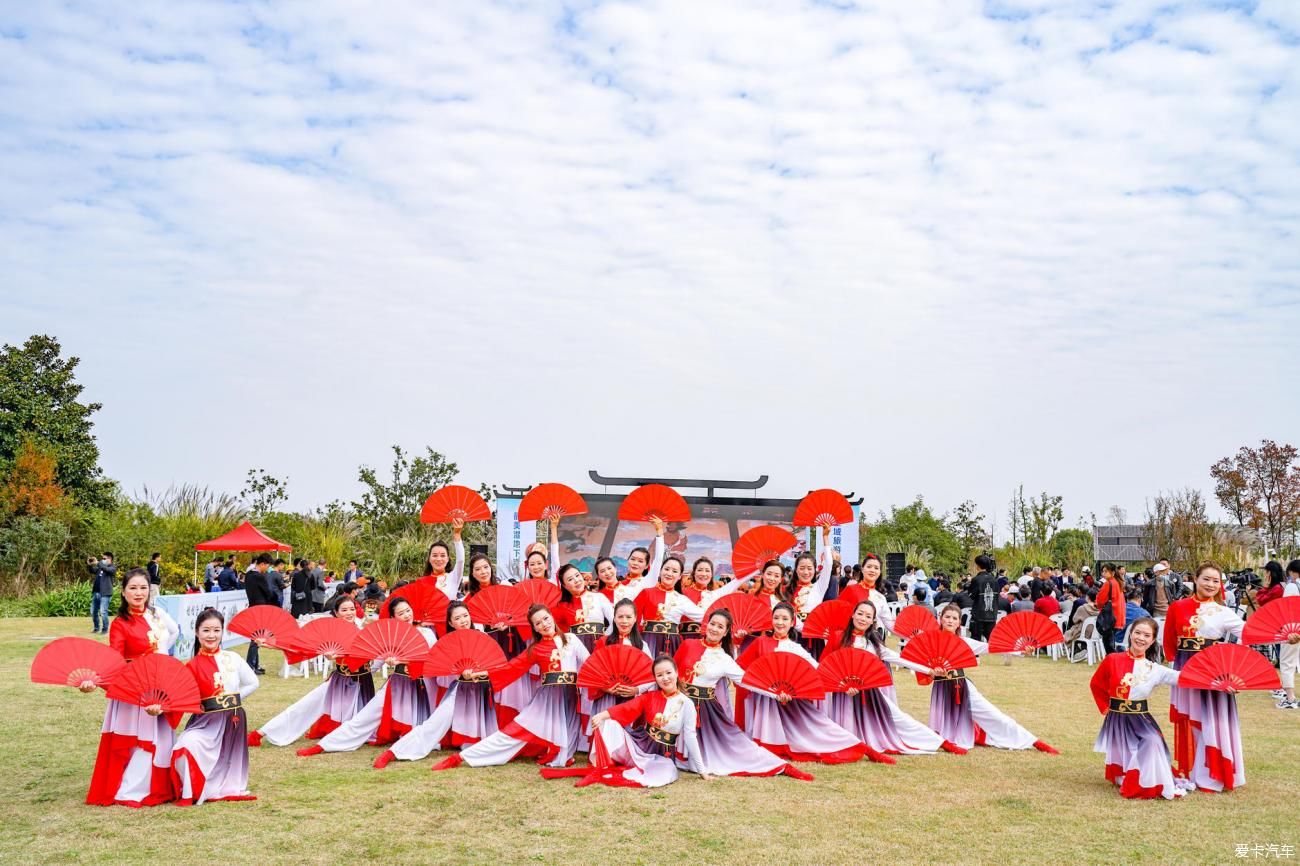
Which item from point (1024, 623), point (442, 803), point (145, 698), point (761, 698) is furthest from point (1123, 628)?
point (145, 698)

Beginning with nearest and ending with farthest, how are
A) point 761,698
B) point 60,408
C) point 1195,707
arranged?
point 1195,707 → point 761,698 → point 60,408

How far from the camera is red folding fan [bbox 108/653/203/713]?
578 cm

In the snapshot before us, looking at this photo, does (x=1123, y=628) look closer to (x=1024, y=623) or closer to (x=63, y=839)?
(x=1024, y=623)

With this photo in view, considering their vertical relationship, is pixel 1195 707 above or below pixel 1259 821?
above

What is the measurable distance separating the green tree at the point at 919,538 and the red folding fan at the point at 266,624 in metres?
24.0

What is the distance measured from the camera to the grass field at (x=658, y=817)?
5090 mm

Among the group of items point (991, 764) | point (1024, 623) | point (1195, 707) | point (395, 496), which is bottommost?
point (991, 764)

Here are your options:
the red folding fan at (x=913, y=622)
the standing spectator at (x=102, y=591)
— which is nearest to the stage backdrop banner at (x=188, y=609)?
the standing spectator at (x=102, y=591)

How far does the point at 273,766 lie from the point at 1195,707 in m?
6.01

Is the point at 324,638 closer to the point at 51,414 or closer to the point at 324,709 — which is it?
the point at 324,709

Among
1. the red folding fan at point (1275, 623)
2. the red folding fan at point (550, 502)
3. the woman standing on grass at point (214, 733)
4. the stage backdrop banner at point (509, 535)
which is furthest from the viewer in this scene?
the stage backdrop banner at point (509, 535)

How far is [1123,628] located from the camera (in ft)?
41.7

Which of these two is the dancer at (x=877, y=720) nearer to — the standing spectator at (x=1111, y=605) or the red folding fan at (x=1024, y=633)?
the red folding fan at (x=1024, y=633)

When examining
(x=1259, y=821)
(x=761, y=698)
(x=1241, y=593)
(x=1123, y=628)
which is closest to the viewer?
(x=1259, y=821)
